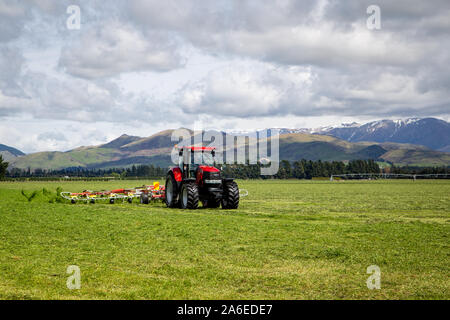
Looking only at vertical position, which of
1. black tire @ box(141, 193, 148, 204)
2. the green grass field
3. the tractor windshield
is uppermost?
the tractor windshield

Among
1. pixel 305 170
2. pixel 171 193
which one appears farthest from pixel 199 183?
pixel 305 170

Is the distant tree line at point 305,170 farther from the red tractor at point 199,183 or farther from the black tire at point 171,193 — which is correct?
the red tractor at point 199,183

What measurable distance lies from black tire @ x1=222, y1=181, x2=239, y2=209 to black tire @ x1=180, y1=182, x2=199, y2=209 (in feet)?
6.21

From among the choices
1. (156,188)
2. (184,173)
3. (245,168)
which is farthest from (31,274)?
(245,168)

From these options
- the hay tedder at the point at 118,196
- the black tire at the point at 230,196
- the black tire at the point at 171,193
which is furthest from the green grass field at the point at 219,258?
the hay tedder at the point at 118,196

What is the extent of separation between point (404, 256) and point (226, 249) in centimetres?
471

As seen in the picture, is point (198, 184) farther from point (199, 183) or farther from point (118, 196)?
point (118, 196)

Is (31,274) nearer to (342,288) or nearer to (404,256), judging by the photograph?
(342,288)

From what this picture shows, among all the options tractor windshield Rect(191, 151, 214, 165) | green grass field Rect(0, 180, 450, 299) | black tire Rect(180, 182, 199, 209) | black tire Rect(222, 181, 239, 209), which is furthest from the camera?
tractor windshield Rect(191, 151, 214, 165)

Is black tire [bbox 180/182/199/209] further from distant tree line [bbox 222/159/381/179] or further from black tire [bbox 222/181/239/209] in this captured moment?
distant tree line [bbox 222/159/381/179]

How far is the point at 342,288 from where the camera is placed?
8.60m

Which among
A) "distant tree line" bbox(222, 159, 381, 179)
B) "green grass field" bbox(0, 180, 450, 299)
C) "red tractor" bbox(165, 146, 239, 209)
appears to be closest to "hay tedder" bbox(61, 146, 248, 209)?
"red tractor" bbox(165, 146, 239, 209)

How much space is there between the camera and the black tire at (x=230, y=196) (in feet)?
83.4

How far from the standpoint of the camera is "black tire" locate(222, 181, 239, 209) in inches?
1000
